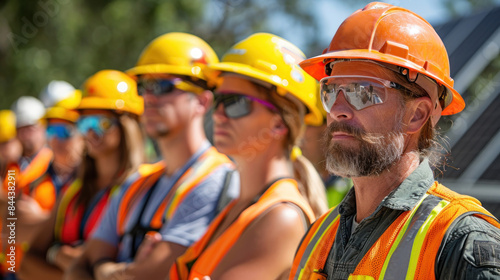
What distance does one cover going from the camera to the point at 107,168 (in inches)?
217

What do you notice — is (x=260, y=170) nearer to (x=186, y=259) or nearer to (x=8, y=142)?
(x=186, y=259)

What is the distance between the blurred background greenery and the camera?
15.6 meters

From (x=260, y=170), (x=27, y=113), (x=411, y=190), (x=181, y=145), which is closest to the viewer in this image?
(x=411, y=190)

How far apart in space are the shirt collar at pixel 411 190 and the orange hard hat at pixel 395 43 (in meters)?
A: 0.32

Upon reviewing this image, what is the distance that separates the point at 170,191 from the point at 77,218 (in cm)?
158

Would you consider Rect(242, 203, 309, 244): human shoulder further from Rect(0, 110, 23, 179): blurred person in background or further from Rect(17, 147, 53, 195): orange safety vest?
Rect(0, 110, 23, 179): blurred person in background

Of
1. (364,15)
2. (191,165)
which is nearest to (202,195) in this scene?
(191,165)

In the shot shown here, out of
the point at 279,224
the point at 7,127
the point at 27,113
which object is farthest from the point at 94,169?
the point at 7,127

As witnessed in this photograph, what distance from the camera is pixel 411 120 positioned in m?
2.33

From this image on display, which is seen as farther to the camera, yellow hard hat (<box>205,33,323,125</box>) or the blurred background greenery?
the blurred background greenery

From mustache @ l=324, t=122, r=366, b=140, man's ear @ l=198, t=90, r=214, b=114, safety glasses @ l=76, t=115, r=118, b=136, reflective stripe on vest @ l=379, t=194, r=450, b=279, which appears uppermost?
mustache @ l=324, t=122, r=366, b=140

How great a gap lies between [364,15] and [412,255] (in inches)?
38.5

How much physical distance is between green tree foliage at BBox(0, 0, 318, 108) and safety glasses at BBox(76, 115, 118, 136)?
965 cm

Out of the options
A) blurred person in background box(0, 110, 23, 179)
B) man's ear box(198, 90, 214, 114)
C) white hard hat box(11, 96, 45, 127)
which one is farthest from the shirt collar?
blurred person in background box(0, 110, 23, 179)
